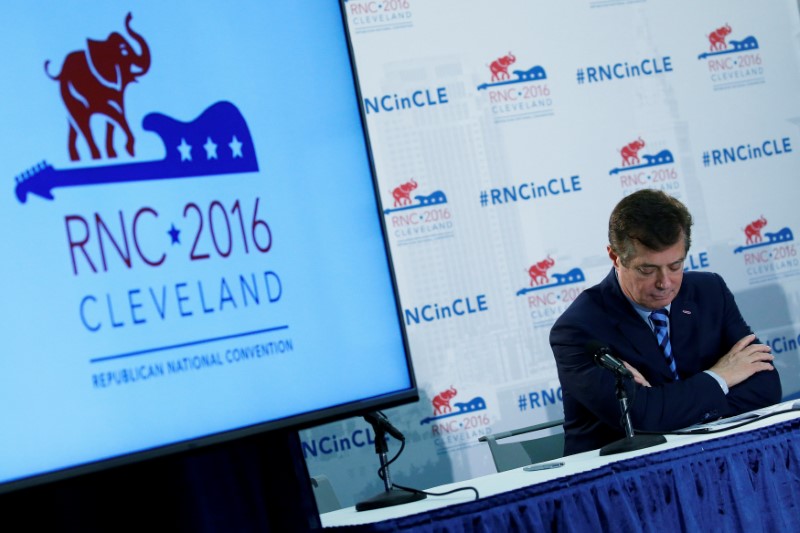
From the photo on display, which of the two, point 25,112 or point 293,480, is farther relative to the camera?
point 293,480

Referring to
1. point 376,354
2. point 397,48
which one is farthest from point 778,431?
point 397,48

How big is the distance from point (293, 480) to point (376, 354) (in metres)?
0.27

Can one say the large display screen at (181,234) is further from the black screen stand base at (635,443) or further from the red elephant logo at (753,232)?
the red elephant logo at (753,232)

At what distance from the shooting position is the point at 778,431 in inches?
90.2

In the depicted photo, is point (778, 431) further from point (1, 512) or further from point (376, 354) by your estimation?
point (1, 512)

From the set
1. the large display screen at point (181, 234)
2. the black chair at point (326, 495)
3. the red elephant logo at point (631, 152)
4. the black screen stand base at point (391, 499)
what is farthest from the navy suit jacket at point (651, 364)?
the red elephant logo at point (631, 152)

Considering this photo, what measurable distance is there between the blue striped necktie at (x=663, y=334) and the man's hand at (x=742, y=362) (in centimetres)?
12

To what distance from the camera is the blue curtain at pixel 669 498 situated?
74.7 inches

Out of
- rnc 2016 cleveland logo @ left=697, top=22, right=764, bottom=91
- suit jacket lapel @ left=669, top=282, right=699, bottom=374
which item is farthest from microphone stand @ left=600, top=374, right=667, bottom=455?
rnc 2016 cleveland logo @ left=697, top=22, right=764, bottom=91

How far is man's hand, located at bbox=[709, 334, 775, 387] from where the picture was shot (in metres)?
3.02

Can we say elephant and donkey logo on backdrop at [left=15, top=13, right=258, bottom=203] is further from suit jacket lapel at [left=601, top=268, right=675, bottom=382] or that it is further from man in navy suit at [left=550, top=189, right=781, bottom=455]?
suit jacket lapel at [left=601, top=268, right=675, bottom=382]

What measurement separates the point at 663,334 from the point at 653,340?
7cm

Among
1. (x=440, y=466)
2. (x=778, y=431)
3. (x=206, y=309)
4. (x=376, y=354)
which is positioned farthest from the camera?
(x=440, y=466)

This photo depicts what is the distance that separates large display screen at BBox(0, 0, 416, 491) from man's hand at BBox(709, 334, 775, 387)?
1.61 metres
